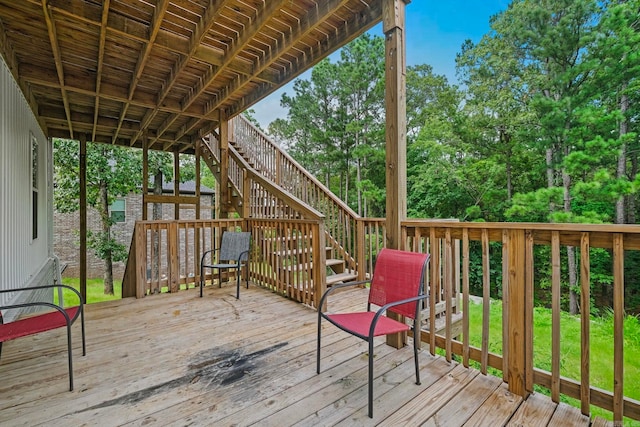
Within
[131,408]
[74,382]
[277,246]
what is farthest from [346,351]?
[277,246]

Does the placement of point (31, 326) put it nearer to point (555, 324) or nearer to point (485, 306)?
point (485, 306)

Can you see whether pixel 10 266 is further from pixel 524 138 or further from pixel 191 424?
pixel 524 138

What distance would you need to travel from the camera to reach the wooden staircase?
5012mm

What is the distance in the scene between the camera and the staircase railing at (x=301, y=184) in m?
5.14

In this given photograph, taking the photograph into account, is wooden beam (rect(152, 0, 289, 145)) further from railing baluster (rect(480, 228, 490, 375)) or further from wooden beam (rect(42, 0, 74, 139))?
railing baluster (rect(480, 228, 490, 375))

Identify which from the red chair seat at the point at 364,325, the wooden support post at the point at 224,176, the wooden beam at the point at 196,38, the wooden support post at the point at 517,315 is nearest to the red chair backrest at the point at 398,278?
the red chair seat at the point at 364,325

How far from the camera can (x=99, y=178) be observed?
9.22m

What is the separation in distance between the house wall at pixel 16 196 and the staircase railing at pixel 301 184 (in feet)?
12.4

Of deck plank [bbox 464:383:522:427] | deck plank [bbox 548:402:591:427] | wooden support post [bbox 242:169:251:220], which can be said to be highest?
wooden support post [bbox 242:169:251:220]

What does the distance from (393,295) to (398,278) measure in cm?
14

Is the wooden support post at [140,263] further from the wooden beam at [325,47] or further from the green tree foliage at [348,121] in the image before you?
the green tree foliage at [348,121]

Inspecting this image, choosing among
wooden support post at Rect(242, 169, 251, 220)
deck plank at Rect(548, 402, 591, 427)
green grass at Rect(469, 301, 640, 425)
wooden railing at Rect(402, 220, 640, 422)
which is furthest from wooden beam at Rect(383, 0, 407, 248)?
wooden support post at Rect(242, 169, 251, 220)

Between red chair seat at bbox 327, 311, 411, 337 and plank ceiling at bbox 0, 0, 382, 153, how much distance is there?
2789 mm

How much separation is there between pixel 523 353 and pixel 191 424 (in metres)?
2.09
